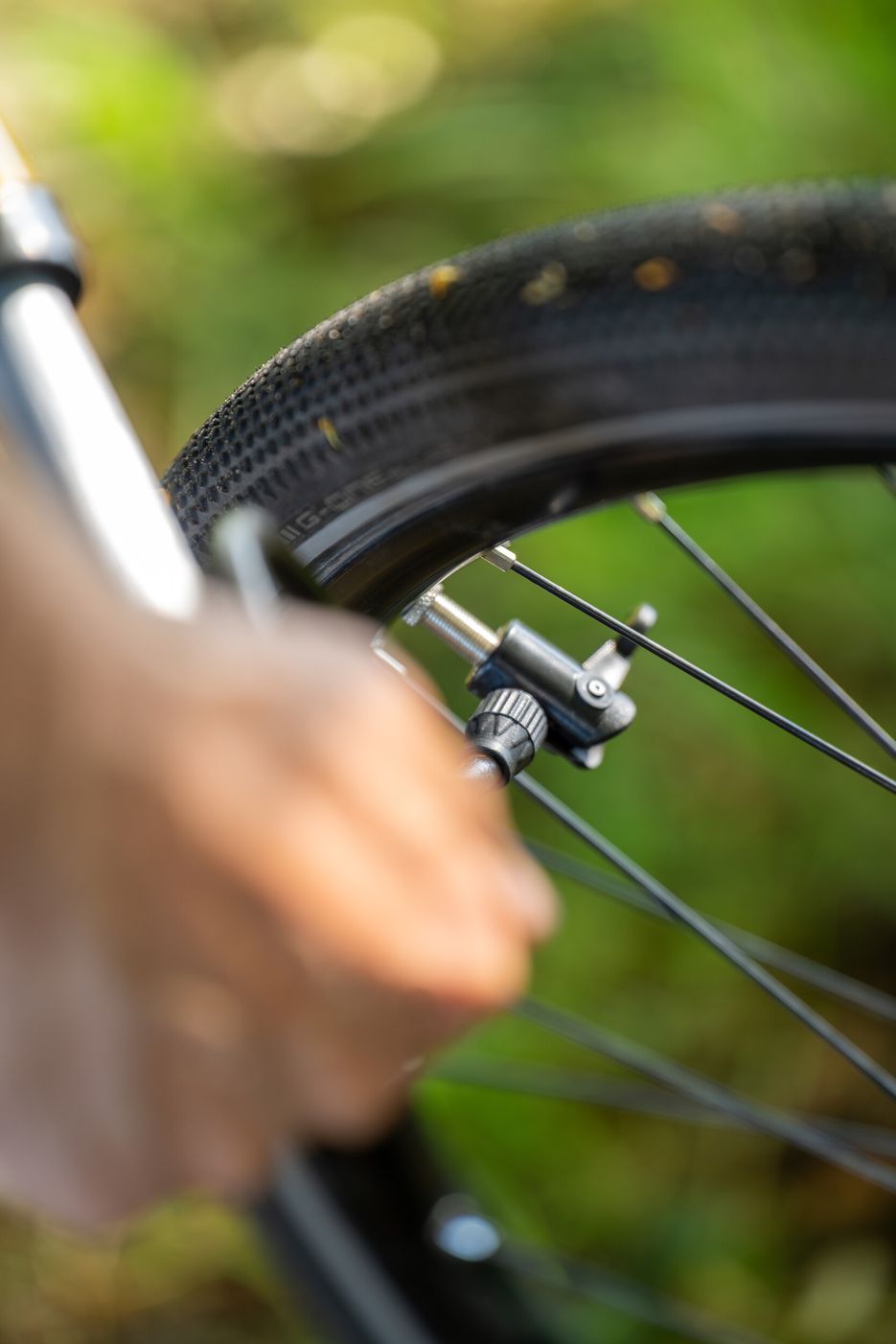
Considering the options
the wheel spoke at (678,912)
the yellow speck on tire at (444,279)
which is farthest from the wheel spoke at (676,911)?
the yellow speck on tire at (444,279)

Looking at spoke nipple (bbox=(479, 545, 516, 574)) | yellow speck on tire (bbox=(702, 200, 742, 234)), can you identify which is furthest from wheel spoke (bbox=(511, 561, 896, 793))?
yellow speck on tire (bbox=(702, 200, 742, 234))

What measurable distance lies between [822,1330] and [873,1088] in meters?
0.15

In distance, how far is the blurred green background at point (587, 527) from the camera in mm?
770

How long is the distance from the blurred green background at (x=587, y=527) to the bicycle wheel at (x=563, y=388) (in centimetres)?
19

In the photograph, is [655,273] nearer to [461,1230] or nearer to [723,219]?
[723,219]

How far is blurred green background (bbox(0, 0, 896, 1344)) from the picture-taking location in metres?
0.77

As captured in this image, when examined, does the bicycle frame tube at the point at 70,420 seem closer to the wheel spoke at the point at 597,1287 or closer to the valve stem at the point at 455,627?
the valve stem at the point at 455,627

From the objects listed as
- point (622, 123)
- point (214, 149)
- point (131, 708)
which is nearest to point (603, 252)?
point (131, 708)

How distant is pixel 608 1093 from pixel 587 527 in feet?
1.55

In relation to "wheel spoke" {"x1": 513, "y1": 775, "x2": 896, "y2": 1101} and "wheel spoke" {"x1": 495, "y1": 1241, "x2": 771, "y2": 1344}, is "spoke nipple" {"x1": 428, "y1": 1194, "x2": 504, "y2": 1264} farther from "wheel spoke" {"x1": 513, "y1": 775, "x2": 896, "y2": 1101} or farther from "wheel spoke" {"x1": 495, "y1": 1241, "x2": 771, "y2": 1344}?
"wheel spoke" {"x1": 513, "y1": 775, "x2": 896, "y2": 1101}

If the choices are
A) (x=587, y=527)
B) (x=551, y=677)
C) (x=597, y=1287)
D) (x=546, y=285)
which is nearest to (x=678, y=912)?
(x=551, y=677)

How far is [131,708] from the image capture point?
0.18 meters

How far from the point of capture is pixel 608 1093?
59 cm

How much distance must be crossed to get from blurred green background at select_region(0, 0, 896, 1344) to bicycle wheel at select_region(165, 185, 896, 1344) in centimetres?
19
